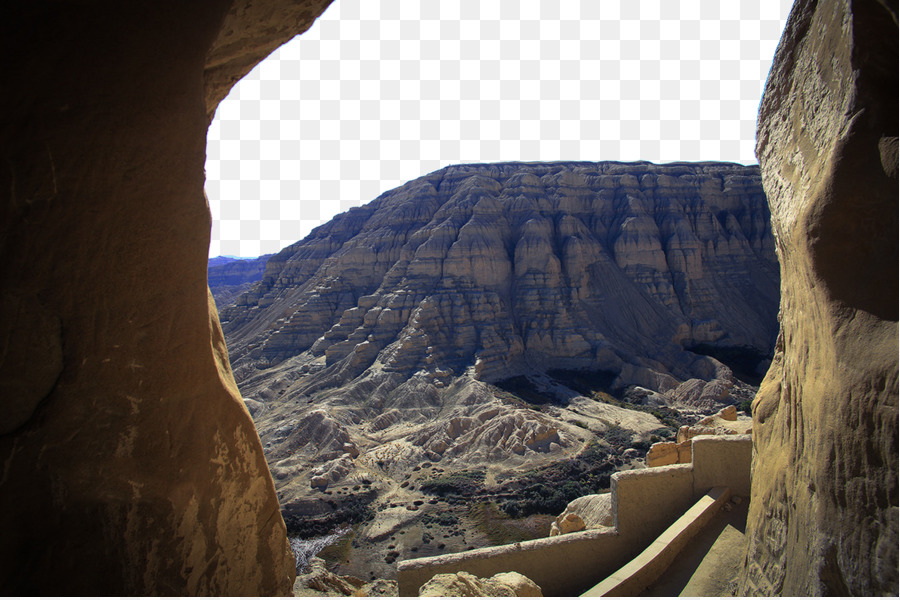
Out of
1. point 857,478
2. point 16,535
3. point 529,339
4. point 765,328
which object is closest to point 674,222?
point 765,328

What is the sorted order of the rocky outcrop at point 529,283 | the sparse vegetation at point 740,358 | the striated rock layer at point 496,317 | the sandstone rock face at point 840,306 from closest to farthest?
the sandstone rock face at point 840,306 < the striated rock layer at point 496,317 < the sparse vegetation at point 740,358 < the rocky outcrop at point 529,283

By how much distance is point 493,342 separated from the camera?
128 feet

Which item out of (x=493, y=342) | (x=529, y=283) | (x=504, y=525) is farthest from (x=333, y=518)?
(x=529, y=283)

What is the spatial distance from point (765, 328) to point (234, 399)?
165ft

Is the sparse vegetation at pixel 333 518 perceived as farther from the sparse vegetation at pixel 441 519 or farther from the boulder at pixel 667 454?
the boulder at pixel 667 454

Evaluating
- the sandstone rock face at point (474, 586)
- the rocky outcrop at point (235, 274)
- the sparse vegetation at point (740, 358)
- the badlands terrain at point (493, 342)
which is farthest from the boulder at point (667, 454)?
the rocky outcrop at point (235, 274)

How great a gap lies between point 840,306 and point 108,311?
5.10 m

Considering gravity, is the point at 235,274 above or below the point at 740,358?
above

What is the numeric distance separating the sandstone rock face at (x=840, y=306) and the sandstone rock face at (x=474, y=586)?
3.08 m

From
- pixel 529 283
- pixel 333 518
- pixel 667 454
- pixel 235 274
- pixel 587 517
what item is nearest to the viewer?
pixel 587 517

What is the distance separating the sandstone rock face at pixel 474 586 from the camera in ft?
19.4

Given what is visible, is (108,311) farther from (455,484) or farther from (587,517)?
(455,484)

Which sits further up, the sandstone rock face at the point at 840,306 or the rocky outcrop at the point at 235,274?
the rocky outcrop at the point at 235,274

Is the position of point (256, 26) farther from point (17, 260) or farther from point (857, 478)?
point (857, 478)
